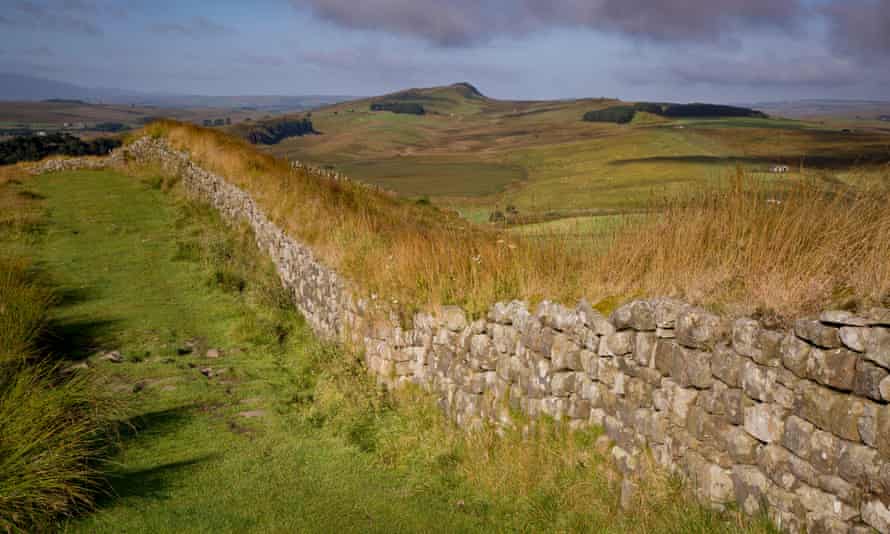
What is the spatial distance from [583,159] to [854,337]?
9059 cm

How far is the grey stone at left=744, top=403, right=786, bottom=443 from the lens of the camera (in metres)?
3.88

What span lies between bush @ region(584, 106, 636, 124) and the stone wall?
174 meters

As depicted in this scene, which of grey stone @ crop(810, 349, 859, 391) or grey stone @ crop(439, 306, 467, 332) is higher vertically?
grey stone @ crop(810, 349, 859, 391)

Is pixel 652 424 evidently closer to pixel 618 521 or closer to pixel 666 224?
pixel 618 521

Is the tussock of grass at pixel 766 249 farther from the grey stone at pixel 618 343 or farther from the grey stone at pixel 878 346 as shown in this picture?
the grey stone at pixel 878 346

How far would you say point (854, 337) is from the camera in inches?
134

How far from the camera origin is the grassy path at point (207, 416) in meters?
5.28

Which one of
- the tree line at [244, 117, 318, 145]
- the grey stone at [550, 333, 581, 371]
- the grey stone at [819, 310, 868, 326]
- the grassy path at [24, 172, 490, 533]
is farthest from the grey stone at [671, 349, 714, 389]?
the tree line at [244, 117, 318, 145]

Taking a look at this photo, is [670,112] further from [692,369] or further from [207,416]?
[692,369]

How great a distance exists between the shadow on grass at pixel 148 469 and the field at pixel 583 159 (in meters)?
5.39

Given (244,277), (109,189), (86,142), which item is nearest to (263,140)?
(86,142)

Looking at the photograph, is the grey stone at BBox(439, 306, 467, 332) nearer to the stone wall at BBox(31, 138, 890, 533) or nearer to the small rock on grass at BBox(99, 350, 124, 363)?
the stone wall at BBox(31, 138, 890, 533)

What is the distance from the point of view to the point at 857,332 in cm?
339

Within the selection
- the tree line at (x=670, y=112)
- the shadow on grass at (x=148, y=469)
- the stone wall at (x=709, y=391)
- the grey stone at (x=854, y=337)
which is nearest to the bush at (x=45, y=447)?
the shadow on grass at (x=148, y=469)
